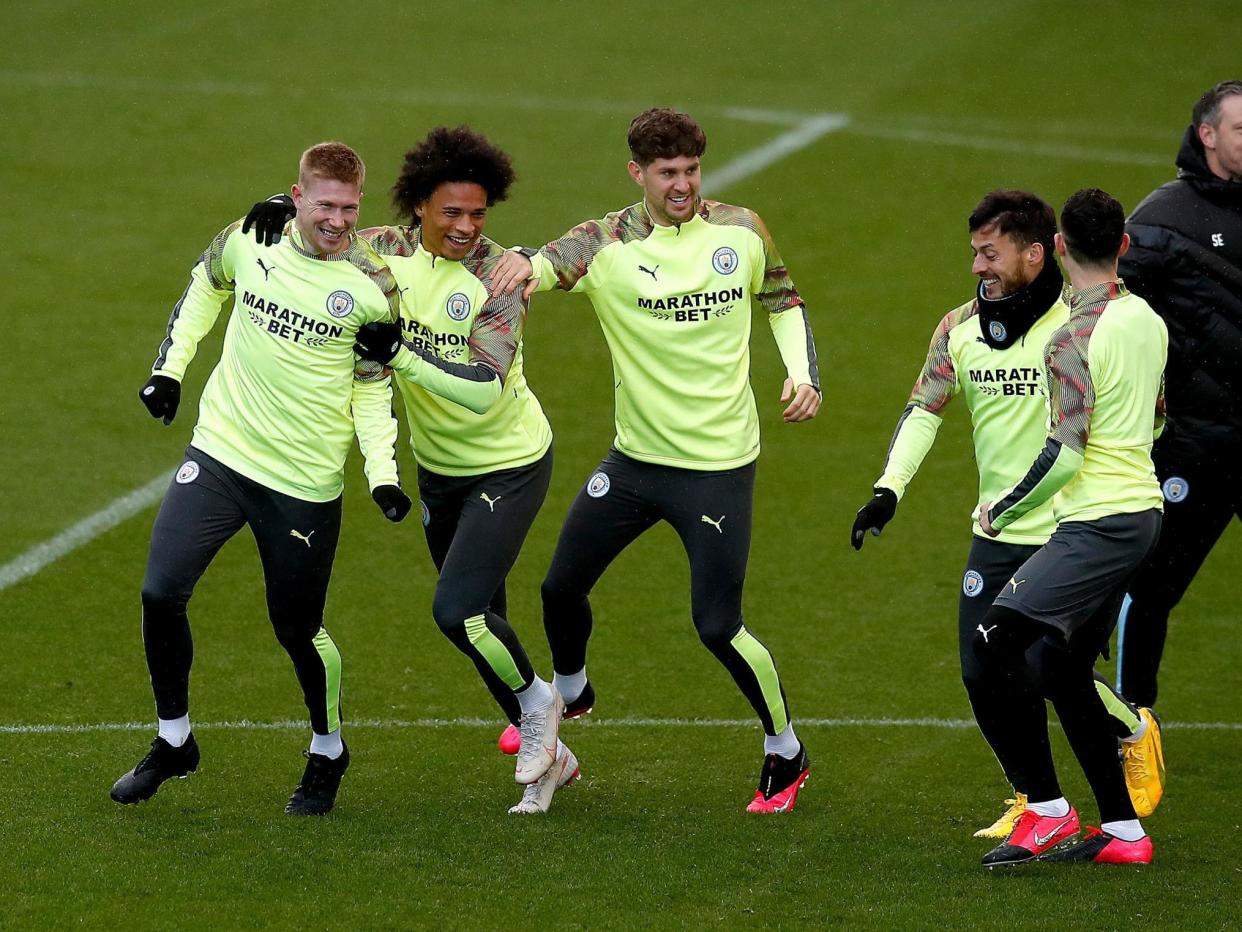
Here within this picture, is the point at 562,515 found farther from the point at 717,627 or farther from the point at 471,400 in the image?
the point at 471,400


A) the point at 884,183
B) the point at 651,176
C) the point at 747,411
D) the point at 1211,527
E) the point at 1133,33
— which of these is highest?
the point at 1133,33

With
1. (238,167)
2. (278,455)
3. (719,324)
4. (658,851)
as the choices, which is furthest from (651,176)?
(238,167)

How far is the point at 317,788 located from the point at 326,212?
2.04m

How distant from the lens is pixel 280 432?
657cm

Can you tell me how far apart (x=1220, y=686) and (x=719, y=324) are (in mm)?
3498

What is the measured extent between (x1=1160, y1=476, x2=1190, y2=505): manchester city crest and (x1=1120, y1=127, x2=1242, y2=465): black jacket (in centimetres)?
A: 10

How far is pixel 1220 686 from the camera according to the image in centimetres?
895

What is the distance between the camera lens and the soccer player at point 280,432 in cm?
652

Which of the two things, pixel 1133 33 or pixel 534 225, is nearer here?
pixel 534 225

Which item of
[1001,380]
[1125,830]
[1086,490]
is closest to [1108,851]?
[1125,830]

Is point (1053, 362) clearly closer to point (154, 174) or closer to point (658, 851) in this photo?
point (658, 851)

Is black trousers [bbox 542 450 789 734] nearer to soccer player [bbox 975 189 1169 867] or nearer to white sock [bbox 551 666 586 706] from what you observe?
white sock [bbox 551 666 586 706]

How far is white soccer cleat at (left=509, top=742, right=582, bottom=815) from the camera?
695cm

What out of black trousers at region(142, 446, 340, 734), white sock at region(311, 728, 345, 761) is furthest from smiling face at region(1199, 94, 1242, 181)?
white sock at region(311, 728, 345, 761)
